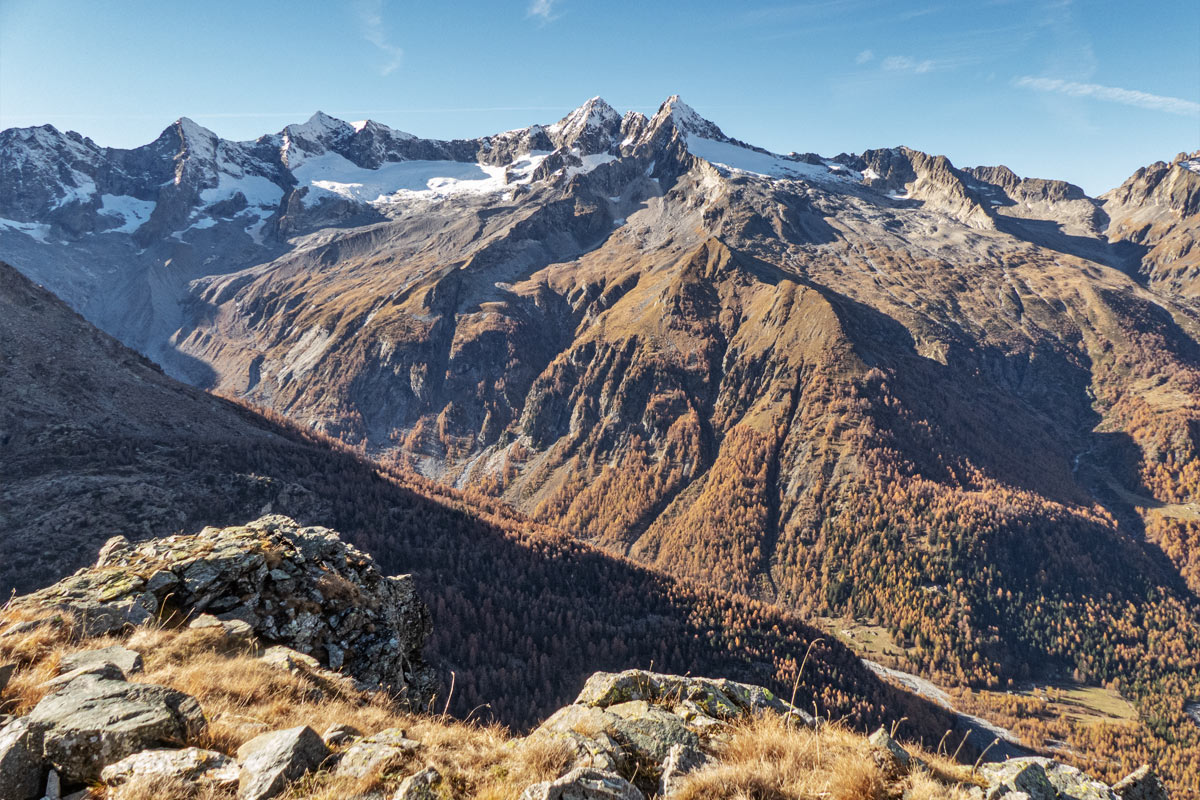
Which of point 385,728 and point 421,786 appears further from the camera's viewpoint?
point 385,728

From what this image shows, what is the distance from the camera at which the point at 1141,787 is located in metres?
9.34

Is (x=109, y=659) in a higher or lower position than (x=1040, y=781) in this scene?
lower

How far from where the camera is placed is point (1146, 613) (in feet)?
473

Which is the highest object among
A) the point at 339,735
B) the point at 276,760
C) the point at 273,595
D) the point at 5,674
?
the point at 276,760

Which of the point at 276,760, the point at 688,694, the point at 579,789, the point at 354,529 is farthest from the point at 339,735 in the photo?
the point at 354,529

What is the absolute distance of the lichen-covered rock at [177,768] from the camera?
6.44m

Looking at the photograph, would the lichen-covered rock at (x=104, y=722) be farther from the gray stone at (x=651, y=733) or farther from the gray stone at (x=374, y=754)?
the gray stone at (x=651, y=733)

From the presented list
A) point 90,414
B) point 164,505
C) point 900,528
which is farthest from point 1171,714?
point 90,414

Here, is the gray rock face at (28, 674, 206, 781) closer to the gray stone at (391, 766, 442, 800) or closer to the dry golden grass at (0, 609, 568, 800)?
the dry golden grass at (0, 609, 568, 800)

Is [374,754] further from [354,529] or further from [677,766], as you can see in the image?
[354,529]

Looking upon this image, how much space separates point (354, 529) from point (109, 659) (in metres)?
89.5

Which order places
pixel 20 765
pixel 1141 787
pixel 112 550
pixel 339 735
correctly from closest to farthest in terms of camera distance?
pixel 20 765, pixel 339 735, pixel 1141 787, pixel 112 550

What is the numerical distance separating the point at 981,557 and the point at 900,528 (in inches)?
851

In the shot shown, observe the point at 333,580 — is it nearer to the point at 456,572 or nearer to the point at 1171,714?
the point at 456,572
